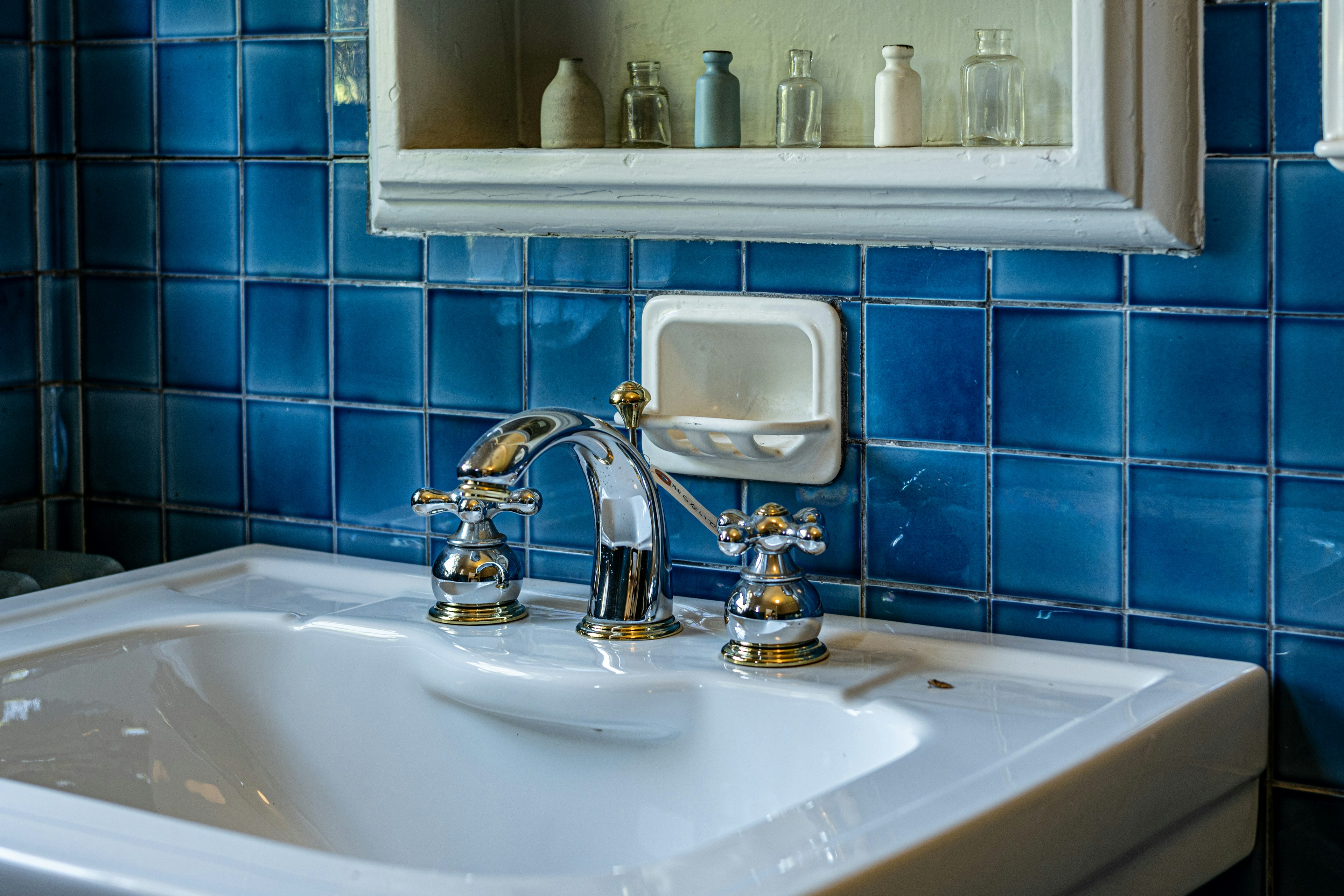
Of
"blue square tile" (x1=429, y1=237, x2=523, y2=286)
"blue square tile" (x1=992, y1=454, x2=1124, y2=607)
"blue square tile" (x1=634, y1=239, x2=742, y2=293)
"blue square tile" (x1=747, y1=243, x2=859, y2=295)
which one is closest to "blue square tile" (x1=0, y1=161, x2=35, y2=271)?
"blue square tile" (x1=429, y1=237, x2=523, y2=286)

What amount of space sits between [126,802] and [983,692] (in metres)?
0.60

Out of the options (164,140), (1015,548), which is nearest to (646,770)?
(1015,548)

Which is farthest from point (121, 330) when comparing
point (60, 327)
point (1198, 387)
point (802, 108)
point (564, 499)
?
point (1198, 387)

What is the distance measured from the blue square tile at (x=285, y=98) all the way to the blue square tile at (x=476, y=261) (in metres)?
0.16

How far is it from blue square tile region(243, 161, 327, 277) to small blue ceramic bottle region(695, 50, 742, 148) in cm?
40

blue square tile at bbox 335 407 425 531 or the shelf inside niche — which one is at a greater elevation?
the shelf inside niche

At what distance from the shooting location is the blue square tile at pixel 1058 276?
1025 mm

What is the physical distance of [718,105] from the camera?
1.14 metres

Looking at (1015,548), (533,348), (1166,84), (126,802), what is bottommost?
(126,802)

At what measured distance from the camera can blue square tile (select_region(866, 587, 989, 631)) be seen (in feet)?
3.64

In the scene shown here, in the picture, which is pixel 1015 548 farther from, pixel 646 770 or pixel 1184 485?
pixel 646 770

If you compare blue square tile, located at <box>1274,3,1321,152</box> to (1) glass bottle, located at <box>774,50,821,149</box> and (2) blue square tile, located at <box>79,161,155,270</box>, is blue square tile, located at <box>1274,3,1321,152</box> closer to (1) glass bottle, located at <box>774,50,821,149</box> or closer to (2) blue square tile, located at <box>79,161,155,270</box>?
(1) glass bottle, located at <box>774,50,821,149</box>

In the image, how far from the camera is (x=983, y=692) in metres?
0.96

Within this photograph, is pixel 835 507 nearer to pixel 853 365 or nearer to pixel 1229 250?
pixel 853 365
